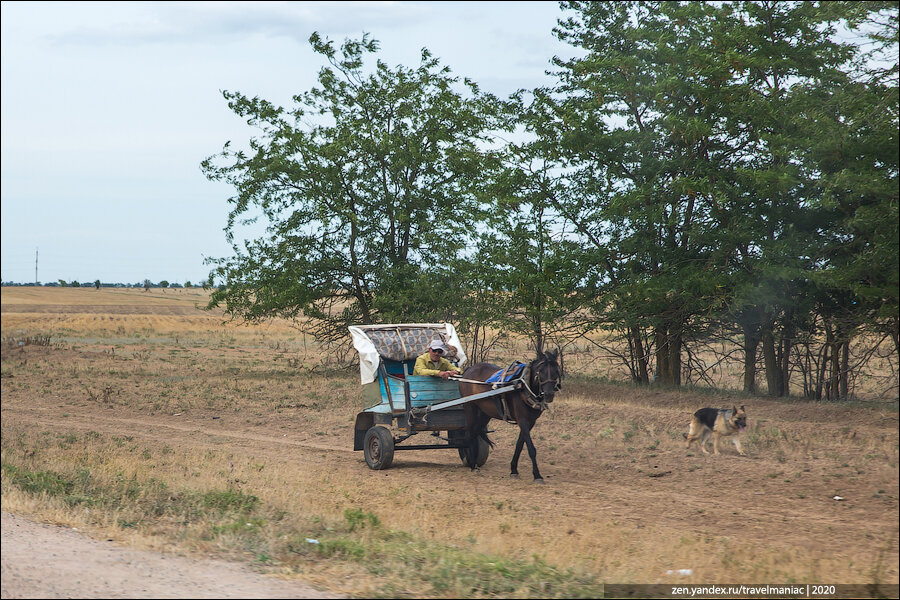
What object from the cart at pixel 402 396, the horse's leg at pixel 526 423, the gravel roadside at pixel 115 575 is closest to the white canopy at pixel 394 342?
the cart at pixel 402 396

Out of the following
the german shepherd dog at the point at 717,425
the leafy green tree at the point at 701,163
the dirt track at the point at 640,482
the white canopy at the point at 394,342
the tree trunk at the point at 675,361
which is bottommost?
the dirt track at the point at 640,482

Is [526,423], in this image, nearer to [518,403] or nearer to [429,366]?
[518,403]

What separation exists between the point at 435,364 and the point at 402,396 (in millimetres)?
774

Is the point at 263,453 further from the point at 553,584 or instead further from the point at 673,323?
the point at 673,323

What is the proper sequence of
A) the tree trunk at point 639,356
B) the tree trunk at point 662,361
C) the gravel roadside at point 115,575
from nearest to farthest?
the gravel roadside at point 115,575 < the tree trunk at point 662,361 < the tree trunk at point 639,356

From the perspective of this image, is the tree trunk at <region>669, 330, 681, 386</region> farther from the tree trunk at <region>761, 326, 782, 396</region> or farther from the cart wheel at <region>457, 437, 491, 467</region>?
the cart wheel at <region>457, 437, 491, 467</region>

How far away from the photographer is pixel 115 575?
6930 mm

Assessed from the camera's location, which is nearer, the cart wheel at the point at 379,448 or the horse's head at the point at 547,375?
the horse's head at the point at 547,375

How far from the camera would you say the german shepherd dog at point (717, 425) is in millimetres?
13344

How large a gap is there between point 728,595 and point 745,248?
13461mm

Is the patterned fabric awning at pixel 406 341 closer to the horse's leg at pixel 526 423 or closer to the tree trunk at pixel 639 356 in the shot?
the horse's leg at pixel 526 423

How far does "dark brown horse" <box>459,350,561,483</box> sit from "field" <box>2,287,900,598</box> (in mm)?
633

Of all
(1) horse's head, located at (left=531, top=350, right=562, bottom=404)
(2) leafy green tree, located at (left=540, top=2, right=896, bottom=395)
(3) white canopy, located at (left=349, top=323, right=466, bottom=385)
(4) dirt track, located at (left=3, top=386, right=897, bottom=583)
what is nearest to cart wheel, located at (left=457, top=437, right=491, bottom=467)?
(4) dirt track, located at (left=3, top=386, right=897, bottom=583)

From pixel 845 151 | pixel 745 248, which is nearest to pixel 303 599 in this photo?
pixel 845 151
